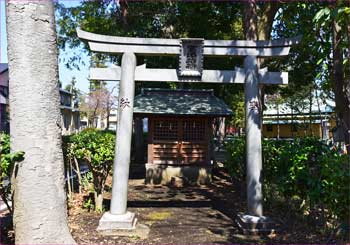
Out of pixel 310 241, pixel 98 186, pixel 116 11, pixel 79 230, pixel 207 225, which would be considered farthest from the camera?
pixel 116 11

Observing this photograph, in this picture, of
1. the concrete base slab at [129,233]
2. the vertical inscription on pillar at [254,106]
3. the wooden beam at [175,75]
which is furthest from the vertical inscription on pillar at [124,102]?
the vertical inscription on pillar at [254,106]

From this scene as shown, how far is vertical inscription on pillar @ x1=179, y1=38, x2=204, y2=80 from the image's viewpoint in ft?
23.6

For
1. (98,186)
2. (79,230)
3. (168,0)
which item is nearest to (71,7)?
(168,0)

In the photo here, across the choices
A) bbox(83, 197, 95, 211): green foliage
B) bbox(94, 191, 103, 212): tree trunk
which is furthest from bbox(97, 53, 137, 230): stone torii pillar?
bbox(83, 197, 95, 211): green foliage

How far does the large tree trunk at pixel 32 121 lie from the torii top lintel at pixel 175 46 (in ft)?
8.68

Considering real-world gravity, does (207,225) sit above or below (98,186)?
below

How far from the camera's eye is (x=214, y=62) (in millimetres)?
15711

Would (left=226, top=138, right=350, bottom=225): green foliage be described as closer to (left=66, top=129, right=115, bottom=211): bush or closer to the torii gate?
the torii gate

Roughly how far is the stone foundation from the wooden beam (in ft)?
19.8

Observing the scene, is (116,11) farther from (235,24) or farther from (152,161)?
(152,161)

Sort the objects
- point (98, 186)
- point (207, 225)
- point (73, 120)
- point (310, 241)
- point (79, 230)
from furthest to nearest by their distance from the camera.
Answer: point (73, 120) < point (98, 186) < point (207, 225) < point (79, 230) < point (310, 241)

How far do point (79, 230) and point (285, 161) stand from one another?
3945 millimetres

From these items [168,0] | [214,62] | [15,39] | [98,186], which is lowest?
[98,186]

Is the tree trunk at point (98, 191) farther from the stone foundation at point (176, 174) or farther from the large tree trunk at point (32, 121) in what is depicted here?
the stone foundation at point (176, 174)
